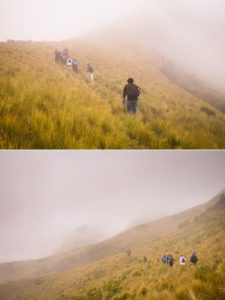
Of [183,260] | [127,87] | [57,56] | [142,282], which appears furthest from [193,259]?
[57,56]

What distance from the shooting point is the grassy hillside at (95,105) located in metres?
2.81

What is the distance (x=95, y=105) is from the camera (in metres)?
3.65

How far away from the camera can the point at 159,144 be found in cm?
365

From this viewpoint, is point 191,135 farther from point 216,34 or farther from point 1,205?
point 1,205

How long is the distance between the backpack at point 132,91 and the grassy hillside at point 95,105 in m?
0.21

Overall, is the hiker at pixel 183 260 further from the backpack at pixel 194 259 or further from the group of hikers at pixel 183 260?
the backpack at pixel 194 259

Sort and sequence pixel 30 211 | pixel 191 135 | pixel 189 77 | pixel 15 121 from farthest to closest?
pixel 189 77 → pixel 30 211 → pixel 191 135 → pixel 15 121

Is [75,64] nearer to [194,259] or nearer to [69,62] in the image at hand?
[69,62]

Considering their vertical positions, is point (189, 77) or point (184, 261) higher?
point (189, 77)

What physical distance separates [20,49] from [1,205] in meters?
3.05

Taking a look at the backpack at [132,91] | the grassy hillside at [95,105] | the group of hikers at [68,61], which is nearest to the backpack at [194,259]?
the grassy hillside at [95,105]

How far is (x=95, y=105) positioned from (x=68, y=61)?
1.24 metres

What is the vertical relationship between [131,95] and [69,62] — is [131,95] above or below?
below

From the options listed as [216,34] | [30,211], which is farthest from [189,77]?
[30,211]
